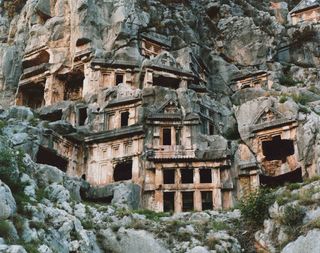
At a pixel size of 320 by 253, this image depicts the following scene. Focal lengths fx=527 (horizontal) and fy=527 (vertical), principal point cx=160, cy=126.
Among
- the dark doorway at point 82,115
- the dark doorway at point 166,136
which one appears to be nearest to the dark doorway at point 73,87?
the dark doorway at point 82,115

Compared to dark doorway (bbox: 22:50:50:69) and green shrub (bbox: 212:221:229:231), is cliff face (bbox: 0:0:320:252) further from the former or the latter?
green shrub (bbox: 212:221:229:231)

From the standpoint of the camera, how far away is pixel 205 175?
4025 centimetres

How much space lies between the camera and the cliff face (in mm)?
39094

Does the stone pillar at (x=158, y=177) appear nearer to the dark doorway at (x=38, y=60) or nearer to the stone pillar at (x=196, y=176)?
the stone pillar at (x=196, y=176)

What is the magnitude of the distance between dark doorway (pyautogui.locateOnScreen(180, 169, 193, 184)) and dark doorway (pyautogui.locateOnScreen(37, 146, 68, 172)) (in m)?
9.13

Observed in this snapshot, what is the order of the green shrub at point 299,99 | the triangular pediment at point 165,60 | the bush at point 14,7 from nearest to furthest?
the green shrub at point 299,99 → the triangular pediment at point 165,60 → the bush at point 14,7

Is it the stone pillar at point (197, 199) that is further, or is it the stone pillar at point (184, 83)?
the stone pillar at point (184, 83)

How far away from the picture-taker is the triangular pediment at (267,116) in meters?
41.5

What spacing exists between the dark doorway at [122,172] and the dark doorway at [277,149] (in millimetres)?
10851

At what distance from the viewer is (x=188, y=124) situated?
41.5 metres

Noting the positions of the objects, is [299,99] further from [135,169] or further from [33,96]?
[33,96]

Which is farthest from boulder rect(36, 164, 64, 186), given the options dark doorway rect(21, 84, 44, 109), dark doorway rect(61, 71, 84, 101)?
dark doorway rect(21, 84, 44, 109)

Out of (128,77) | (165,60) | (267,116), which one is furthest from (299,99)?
(128,77)

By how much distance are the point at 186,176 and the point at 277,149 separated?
8020 millimetres
